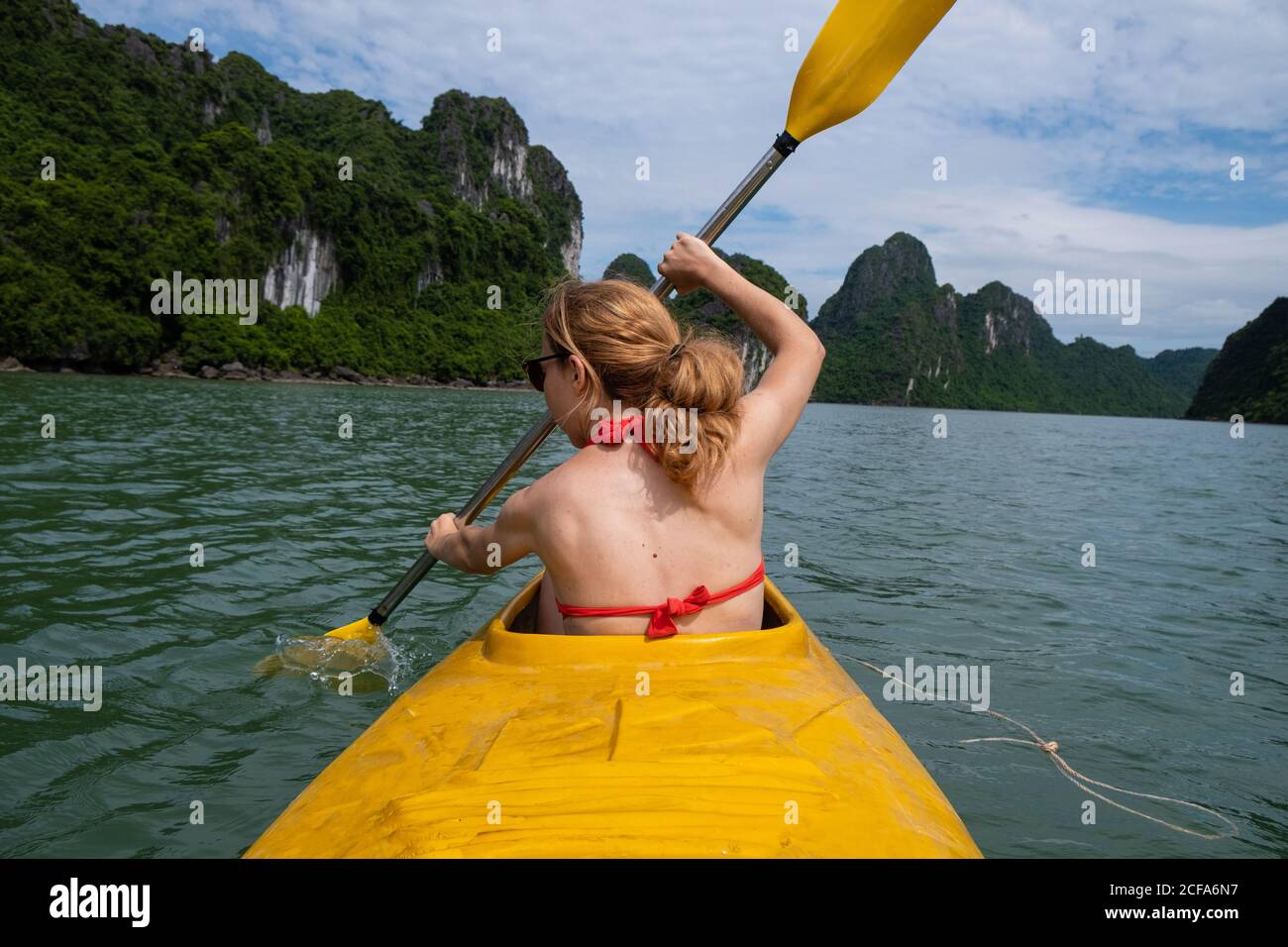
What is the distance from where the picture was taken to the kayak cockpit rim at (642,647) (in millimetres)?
2258

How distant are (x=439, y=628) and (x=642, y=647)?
11.0ft

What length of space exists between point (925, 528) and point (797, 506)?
1.92 meters

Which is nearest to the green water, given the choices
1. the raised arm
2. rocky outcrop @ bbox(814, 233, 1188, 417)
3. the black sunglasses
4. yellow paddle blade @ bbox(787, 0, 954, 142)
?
the black sunglasses

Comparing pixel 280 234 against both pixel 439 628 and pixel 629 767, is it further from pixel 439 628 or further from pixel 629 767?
A: pixel 629 767

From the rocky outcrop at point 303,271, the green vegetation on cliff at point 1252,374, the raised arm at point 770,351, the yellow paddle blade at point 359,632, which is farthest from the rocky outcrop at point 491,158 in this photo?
the raised arm at point 770,351

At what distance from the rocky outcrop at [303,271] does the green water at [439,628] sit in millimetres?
61291

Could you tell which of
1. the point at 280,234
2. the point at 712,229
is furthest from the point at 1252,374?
the point at 712,229

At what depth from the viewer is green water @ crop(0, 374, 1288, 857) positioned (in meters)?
3.17

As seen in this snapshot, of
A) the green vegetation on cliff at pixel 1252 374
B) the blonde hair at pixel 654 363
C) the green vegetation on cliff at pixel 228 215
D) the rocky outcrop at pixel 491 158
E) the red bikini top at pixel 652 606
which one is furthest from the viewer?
the rocky outcrop at pixel 491 158

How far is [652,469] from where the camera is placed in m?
2.13

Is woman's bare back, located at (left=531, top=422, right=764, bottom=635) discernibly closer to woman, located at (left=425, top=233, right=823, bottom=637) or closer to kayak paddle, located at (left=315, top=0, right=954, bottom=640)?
woman, located at (left=425, top=233, right=823, bottom=637)

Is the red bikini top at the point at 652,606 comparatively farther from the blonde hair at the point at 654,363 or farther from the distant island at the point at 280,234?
the distant island at the point at 280,234

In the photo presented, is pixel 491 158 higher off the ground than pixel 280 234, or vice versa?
pixel 491 158

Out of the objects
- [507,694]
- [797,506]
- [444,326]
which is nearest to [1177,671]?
[507,694]
